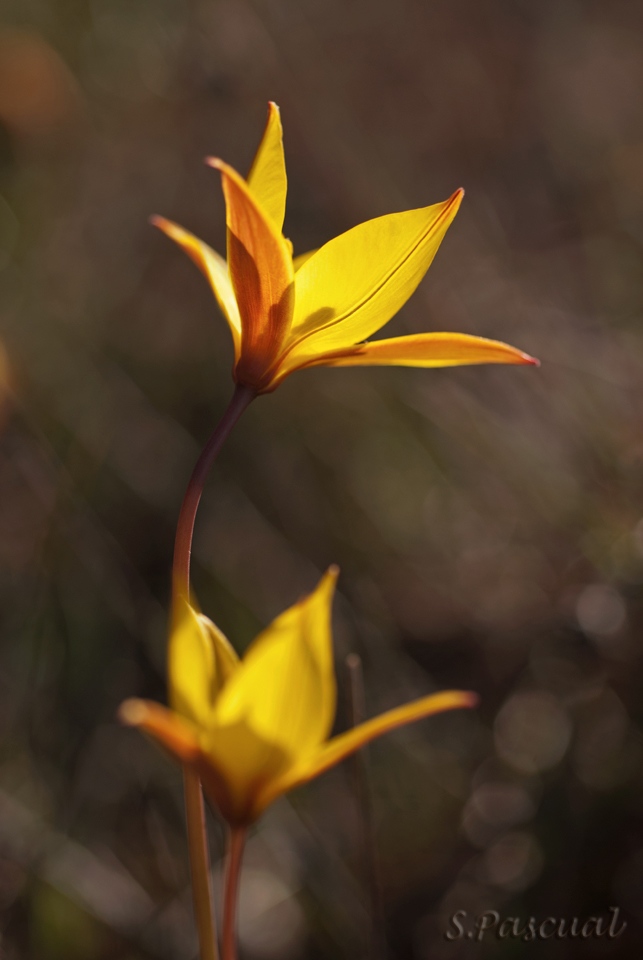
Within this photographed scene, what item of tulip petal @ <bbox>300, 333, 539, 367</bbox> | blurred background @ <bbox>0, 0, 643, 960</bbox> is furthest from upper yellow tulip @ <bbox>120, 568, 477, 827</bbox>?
blurred background @ <bbox>0, 0, 643, 960</bbox>

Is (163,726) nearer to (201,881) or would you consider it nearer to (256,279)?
(201,881)

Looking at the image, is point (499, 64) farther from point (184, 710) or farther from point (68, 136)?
point (184, 710)

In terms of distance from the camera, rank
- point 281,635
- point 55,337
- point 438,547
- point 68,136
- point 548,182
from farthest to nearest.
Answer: point 548,182 < point 68,136 < point 55,337 < point 438,547 < point 281,635

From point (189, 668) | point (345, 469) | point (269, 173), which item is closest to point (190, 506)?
point (189, 668)

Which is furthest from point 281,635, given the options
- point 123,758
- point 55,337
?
point 55,337

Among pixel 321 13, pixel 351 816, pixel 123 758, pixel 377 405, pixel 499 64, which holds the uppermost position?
pixel 321 13

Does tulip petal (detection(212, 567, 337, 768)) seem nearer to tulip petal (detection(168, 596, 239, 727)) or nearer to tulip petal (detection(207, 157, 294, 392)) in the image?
tulip petal (detection(168, 596, 239, 727))
